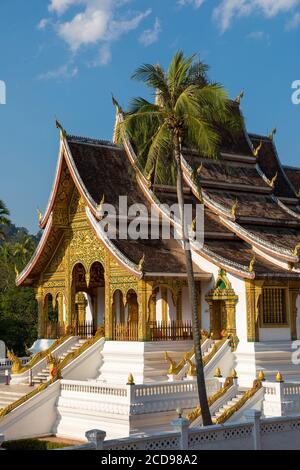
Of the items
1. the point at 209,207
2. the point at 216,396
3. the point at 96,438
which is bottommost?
the point at 216,396

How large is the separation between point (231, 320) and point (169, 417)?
402 cm

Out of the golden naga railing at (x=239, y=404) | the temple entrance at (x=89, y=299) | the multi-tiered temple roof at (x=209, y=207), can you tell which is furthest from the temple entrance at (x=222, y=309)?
the temple entrance at (x=89, y=299)

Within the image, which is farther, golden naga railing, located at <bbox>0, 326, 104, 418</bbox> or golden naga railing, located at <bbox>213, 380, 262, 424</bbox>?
golden naga railing, located at <bbox>0, 326, 104, 418</bbox>

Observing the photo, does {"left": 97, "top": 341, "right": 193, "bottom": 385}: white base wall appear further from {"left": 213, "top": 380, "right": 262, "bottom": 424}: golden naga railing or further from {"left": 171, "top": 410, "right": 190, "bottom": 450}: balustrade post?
{"left": 171, "top": 410, "right": 190, "bottom": 450}: balustrade post

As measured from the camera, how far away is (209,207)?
73.9ft

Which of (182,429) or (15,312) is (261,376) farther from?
(15,312)

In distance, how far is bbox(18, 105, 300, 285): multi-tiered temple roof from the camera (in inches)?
771

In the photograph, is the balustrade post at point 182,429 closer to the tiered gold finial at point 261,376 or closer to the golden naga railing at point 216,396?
the golden naga railing at point 216,396

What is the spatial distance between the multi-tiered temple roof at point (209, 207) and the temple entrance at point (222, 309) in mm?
563

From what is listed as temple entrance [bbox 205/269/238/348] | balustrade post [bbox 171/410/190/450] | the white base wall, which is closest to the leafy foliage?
the white base wall

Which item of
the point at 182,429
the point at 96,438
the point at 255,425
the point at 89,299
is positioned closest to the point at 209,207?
the point at 89,299

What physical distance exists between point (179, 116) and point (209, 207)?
804 cm

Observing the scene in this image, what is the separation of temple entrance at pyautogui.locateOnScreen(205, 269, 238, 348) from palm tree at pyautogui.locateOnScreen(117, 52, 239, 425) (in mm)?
4931

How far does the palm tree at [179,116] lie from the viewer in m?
14.6
